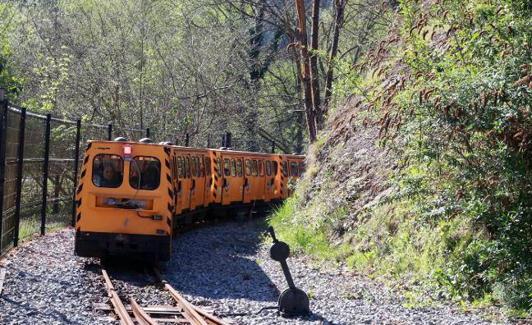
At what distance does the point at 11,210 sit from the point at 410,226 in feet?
23.5

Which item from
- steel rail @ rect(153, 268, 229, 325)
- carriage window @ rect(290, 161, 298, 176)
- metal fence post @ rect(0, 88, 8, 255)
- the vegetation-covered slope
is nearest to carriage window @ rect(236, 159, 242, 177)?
carriage window @ rect(290, 161, 298, 176)

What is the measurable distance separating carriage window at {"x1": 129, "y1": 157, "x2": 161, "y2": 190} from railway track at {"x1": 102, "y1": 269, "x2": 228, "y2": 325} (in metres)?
3.78

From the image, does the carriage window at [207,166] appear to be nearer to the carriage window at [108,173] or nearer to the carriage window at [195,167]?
the carriage window at [195,167]

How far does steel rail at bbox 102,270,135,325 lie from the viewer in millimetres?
10906

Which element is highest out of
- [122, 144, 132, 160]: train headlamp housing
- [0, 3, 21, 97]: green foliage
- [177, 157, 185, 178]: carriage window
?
[0, 3, 21, 97]: green foliage

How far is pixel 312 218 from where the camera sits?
68.3 ft

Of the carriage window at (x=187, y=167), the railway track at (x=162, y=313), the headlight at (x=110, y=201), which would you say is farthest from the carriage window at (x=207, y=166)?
the railway track at (x=162, y=313)

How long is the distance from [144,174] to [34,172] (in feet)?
9.82

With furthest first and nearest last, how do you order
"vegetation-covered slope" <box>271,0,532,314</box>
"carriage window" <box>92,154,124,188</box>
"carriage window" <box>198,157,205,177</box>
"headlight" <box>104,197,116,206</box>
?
"carriage window" <box>198,157,205,177</box>, "carriage window" <box>92,154,124,188</box>, "headlight" <box>104,197,116,206</box>, "vegetation-covered slope" <box>271,0,532,314</box>

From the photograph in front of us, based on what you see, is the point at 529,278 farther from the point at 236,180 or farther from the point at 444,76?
the point at 236,180

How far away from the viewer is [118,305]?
1191 cm

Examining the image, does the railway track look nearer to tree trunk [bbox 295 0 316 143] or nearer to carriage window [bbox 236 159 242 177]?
tree trunk [bbox 295 0 316 143]

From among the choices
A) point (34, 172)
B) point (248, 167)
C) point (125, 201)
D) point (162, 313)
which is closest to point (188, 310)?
point (162, 313)

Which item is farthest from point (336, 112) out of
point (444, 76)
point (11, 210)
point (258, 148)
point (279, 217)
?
point (258, 148)
